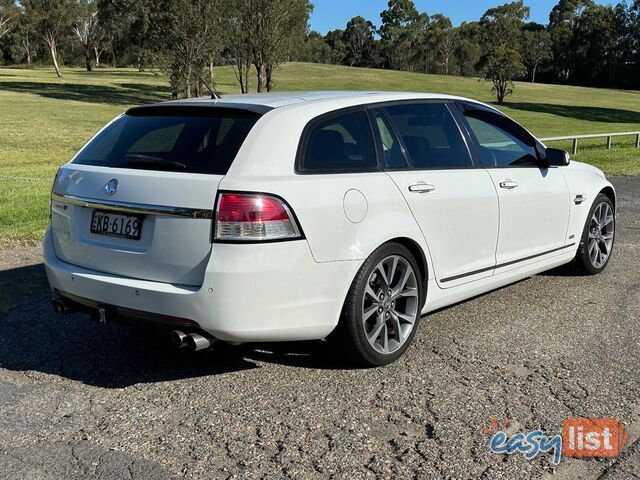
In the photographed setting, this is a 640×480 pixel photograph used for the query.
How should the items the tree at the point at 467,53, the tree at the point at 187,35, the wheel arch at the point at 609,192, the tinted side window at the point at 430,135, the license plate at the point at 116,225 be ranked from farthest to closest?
the tree at the point at 467,53 → the tree at the point at 187,35 → the wheel arch at the point at 609,192 → the tinted side window at the point at 430,135 → the license plate at the point at 116,225

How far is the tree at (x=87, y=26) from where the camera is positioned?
6962 centimetres

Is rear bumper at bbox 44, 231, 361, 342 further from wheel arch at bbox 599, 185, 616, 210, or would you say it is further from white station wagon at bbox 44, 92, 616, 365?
wheel arch at bbox 599, 185, 616, 210

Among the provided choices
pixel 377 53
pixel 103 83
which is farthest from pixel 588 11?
pixel 103 83

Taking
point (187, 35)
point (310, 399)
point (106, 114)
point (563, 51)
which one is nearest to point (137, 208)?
point (310, 399)

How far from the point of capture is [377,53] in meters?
118

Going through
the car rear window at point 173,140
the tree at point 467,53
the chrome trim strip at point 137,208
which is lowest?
the chrome trim strip at point 137,208

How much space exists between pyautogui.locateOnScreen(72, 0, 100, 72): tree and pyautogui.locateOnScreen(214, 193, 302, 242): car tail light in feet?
233

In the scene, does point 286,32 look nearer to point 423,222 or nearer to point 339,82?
point 339,82

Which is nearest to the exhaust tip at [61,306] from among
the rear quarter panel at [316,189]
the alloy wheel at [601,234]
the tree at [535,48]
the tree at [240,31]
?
the rear quarter panel at [316,189]

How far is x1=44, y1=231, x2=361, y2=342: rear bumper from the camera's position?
353 centimetres

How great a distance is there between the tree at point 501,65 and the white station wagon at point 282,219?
170 ft

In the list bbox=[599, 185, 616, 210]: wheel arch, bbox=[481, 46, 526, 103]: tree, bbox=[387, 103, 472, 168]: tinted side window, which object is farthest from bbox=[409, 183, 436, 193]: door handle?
bbox=[481, 46, 526, 103]: tree

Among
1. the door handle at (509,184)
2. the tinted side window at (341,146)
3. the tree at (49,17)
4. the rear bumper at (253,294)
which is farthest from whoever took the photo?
the tree at (49,17)

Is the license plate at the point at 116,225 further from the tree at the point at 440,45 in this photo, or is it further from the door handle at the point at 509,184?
the tree at the point at 440,45
